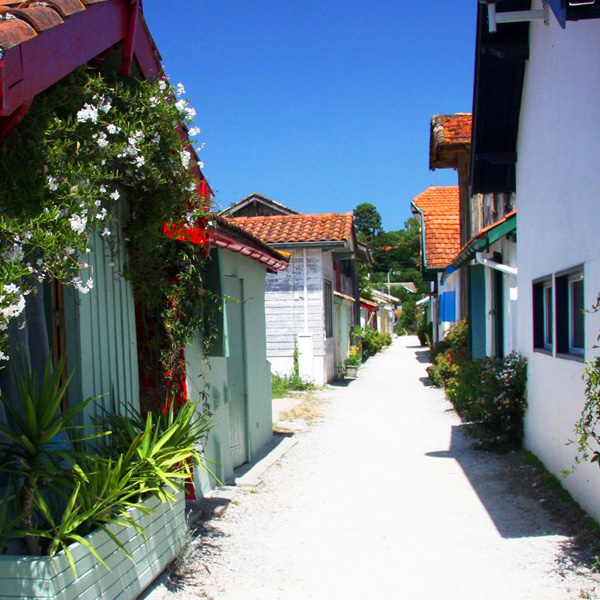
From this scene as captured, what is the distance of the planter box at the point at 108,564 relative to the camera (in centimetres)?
308

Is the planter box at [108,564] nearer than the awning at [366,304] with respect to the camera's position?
Yes

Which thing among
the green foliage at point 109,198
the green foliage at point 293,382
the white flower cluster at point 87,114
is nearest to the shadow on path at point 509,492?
the green foliage at point 109,198

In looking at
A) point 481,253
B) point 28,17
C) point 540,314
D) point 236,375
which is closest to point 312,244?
point 481,253

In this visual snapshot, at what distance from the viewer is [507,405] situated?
868 cm

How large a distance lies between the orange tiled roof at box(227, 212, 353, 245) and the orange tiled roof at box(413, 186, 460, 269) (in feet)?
7.62

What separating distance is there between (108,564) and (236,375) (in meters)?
4.75

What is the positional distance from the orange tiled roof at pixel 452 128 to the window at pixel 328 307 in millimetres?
6119

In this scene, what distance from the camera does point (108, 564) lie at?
11.9 feet

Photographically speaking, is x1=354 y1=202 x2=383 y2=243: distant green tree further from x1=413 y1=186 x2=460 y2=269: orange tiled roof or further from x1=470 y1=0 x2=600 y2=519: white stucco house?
x1=470 y1=0 x2=600 y2=519: white stucco house

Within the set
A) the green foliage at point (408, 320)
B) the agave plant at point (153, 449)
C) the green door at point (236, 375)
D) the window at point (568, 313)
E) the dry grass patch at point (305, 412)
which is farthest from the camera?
the green foliage at point (408, 320)

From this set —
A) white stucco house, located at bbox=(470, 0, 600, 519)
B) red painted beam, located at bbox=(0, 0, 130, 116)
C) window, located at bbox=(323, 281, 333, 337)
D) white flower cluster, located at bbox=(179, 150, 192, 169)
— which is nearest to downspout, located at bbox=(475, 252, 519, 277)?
white stucco house, located at bbox=(470, 0, 600, 519)

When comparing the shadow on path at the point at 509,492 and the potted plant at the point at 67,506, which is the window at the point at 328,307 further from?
the potted plant at the point at 67,506

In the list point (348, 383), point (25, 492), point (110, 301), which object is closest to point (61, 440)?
point (25, 492)

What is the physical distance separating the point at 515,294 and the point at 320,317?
8555mm
